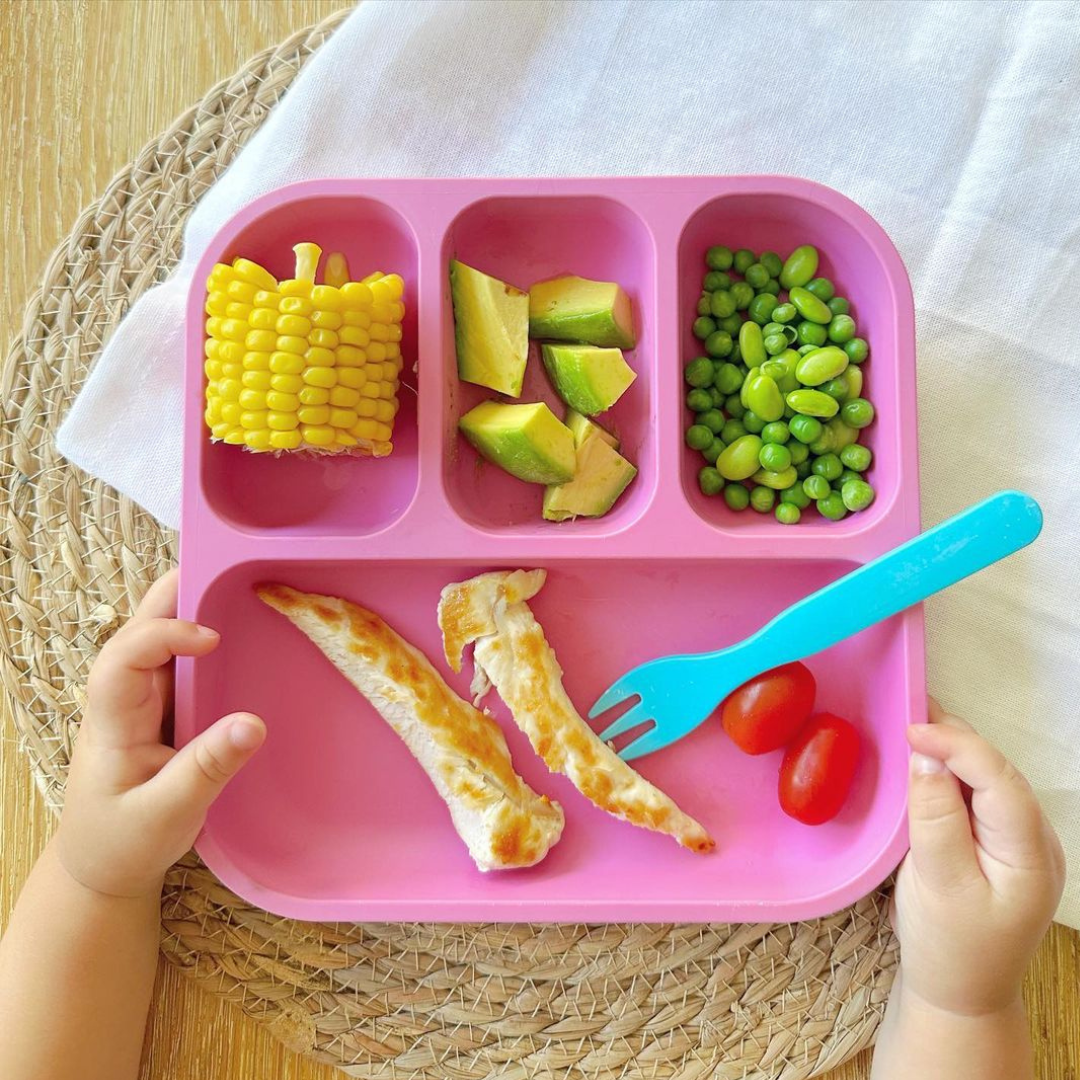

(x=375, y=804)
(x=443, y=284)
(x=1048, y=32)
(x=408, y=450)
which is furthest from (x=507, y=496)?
(x=1048, y=32)

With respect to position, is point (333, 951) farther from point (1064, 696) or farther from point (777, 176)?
point (777, 176)

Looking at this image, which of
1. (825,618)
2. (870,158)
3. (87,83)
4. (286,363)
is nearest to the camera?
(286,363)

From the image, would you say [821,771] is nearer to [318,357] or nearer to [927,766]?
[927,766]

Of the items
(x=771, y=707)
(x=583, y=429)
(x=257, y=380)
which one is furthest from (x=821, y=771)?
(x=257, y=380)

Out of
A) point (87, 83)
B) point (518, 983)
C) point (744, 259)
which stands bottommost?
point (518, 983)

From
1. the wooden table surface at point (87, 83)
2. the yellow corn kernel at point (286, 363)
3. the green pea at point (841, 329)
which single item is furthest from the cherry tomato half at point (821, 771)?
the wooden table surface at point (87, 83)

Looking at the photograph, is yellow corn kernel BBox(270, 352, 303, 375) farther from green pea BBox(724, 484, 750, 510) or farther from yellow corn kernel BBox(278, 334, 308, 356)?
green pea BBox(724, 484, 750, 510)
